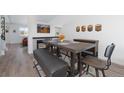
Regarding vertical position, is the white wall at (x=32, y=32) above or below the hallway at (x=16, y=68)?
above

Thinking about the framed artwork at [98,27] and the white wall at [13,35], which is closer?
the framed artwork at [98,27]

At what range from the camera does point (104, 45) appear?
2.17m

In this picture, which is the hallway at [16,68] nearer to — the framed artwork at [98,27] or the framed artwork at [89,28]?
the framed artwork at [89,28]

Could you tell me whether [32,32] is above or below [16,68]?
above

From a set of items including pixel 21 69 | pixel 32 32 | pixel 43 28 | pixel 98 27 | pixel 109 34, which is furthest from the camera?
pixel 43 28

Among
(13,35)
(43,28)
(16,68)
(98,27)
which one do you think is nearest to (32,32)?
(43,28)

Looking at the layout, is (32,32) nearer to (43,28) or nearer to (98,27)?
A: (43,28)

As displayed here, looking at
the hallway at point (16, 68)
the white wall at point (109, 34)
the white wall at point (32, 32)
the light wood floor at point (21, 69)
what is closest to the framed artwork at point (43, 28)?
the white wall at point (32, 32)

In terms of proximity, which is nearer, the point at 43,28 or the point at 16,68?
the point at 16,68

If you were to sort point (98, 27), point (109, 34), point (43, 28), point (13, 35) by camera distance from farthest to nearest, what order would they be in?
1. point (13, 35)
2. point (43, 28)
3. point (98, 27)
4. point (109, 34)

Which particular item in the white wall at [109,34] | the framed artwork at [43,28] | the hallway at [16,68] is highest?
the framed artwork at [43,28]
